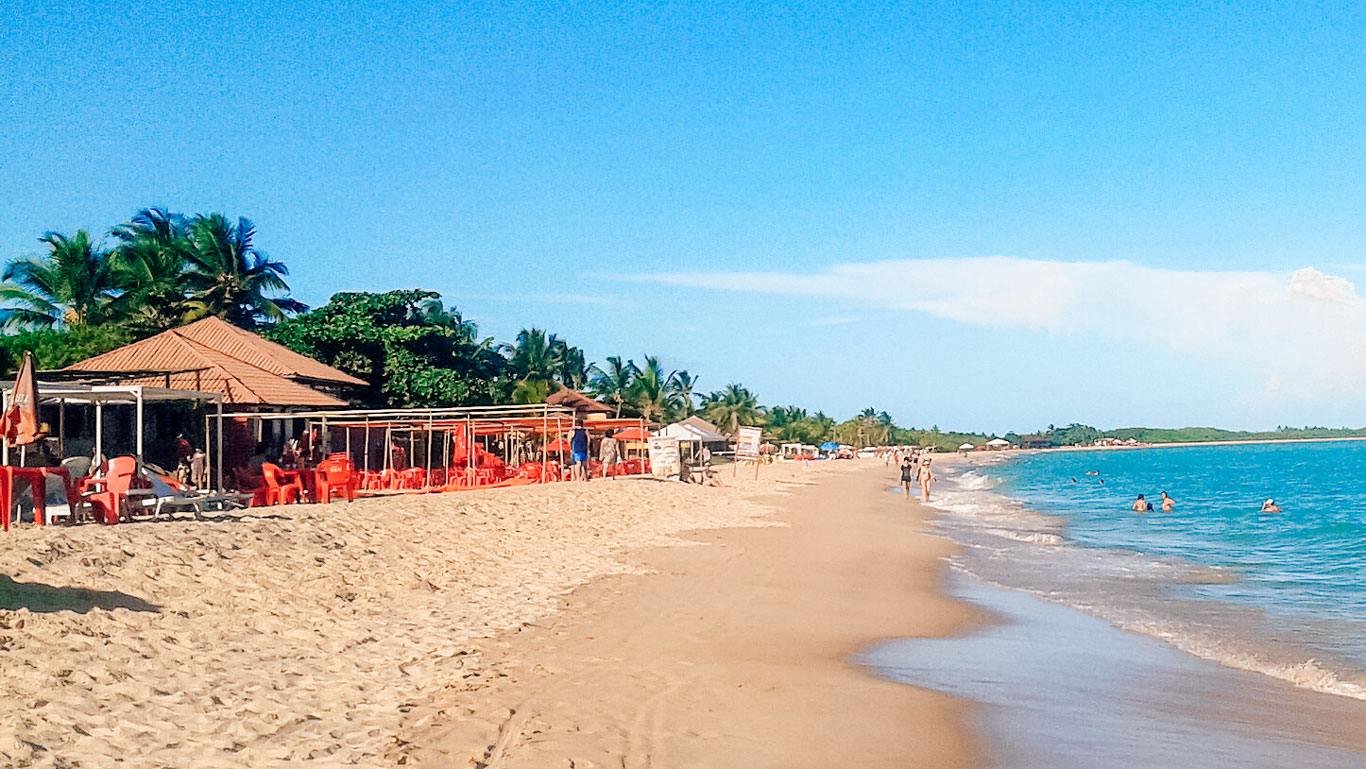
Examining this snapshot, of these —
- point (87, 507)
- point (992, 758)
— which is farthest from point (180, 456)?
point (992, 758)

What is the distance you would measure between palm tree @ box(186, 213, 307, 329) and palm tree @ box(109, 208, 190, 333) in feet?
1.38

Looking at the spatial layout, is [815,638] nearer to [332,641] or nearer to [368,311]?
[332,641]

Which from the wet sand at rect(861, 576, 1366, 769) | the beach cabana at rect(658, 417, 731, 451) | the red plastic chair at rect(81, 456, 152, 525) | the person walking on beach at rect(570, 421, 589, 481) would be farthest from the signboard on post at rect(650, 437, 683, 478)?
the wet sand at rect(861, 576, 1366, 769)

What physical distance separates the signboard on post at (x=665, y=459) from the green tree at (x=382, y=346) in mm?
6438

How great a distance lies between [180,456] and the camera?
20828 millimetres

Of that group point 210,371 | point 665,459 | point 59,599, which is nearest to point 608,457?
point 665,459

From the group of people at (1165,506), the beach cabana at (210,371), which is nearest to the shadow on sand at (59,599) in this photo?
the beach cabana at (210,371)

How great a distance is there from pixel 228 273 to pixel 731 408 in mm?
47240

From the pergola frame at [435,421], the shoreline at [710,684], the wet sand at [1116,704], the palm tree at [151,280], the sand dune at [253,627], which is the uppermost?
the palm tree at [151,280]

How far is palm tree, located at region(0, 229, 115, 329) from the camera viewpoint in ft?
99.6

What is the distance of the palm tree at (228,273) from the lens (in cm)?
3431

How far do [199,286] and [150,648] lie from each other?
101 feet

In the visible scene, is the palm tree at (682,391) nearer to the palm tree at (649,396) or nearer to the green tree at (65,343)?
the palm tree at (649,396)

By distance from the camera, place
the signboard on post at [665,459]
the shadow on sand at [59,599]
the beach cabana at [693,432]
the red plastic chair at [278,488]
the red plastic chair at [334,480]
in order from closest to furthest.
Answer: the shadow on sand at [59,599], the red plastic chair at [278,488], the red plastic chair at [334,480], the signboard on post at [665,459], the beach cabana at [693,432]
